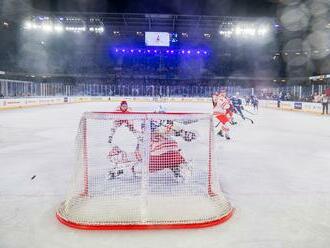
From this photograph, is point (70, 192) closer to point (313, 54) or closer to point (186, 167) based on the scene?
point (186, 167)

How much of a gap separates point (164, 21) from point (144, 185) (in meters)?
38.2

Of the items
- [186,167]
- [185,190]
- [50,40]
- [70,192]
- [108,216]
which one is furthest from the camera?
[50,40]

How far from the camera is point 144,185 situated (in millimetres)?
3873

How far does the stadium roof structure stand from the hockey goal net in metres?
33.5

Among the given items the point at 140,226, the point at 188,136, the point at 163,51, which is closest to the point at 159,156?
the point at 140,226

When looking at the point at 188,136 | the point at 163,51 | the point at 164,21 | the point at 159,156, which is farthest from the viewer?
the point at 163,51

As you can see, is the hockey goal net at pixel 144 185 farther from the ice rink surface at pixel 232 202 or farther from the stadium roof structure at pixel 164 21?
the stadium roof structure at pixel 164 21

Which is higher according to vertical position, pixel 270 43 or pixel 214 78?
pixel 270 43

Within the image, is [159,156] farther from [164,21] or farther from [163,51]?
[163,51]

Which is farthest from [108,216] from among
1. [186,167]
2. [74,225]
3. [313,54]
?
[313,54]

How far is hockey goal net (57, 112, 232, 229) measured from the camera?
3807 millimetres

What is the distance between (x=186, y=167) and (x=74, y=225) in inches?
76.0

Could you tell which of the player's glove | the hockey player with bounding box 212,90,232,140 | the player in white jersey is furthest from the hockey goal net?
the hockey player with bounding box 212,90,232,140

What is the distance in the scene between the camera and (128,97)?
4003 centimetres
